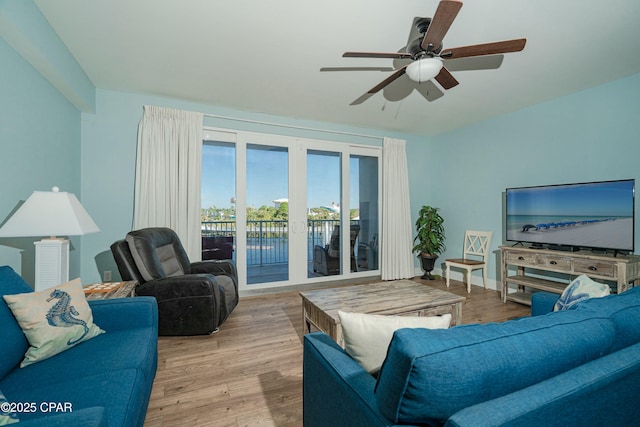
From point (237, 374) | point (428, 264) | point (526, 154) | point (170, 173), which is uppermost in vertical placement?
point (526, 154)

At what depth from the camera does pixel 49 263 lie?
6.17ft

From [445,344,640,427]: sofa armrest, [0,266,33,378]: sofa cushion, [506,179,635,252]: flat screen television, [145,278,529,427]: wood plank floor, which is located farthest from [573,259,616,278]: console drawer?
[0,266,33,378]: sofa cushion

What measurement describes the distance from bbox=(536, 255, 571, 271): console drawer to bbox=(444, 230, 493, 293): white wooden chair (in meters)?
0.87

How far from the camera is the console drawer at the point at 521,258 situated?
340 cm

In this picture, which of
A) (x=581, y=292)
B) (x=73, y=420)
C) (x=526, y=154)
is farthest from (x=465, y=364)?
(x=526, y=154)

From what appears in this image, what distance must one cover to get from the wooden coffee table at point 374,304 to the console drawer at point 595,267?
5.41ft

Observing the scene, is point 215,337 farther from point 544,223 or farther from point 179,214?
point 544,223

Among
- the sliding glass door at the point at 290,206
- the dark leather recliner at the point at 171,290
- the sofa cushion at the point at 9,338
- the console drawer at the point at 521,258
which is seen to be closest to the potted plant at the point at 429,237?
the sliding glass door at the point at 290,206

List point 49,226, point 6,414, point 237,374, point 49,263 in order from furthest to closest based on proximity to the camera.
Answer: point 237,374 → point 49,263 → point 49,226 → point 6,414

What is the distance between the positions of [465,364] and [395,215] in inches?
170

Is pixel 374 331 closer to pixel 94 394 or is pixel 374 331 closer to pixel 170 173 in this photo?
pixel 94 394

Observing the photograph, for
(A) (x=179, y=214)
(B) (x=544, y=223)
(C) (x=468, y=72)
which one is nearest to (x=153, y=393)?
(A) (x=179, y=214)

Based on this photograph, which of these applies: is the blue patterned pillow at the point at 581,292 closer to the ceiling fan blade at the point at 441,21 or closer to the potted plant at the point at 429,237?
the ceiling fan blade at the point at 441,21

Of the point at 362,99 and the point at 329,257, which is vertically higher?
the point at 362,99
